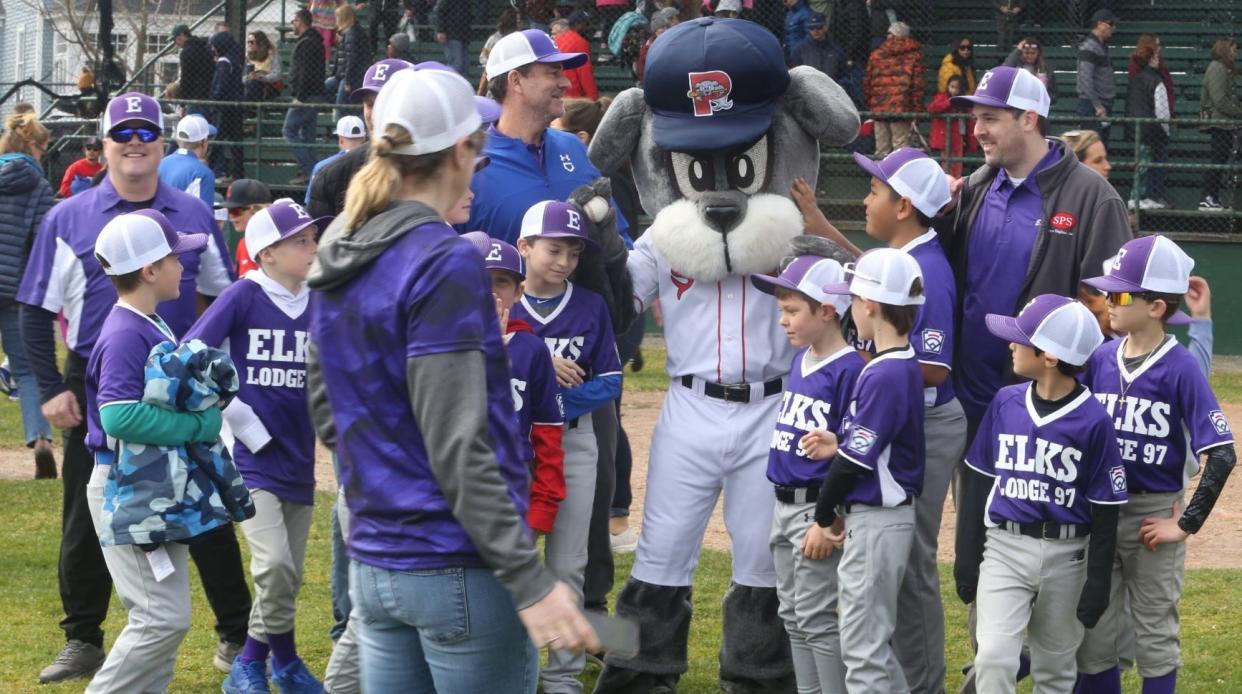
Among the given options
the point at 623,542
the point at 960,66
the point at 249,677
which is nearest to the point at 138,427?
the point at 249,677

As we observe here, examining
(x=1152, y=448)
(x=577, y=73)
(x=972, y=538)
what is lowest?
(x=972, y=538)

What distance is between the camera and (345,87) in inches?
681

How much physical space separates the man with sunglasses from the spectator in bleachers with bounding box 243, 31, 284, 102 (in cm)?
1250

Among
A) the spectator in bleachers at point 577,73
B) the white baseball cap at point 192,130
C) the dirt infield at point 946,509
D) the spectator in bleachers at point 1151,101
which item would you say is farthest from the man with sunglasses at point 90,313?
the spectator in bleachers at point 1151,101

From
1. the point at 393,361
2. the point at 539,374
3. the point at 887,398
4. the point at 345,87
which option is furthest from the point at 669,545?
the point at 345,87

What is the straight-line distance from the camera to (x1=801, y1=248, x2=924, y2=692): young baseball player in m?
4.67

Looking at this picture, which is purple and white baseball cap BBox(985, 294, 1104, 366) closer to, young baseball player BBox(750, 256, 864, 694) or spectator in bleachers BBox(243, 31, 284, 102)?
young baseball player BBox(750, 256, 864, 694)

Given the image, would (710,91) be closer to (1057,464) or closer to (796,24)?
(1057,464)

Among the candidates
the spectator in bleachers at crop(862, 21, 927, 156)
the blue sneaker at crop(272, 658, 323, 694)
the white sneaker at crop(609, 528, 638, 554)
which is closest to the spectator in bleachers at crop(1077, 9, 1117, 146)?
the spectator in bleachers at crop(862, 21, 927, 156)

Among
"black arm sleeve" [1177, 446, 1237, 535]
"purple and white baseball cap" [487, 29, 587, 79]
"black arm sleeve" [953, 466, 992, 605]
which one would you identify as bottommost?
"black arm sleeve" [953, 466, 992, 605]

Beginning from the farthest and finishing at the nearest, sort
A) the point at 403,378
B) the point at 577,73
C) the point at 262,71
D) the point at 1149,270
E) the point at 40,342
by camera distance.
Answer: the point at 262,71 < the point at 577,73 < the point at 40,342 < the point at 1149,270 < the point at 403,378

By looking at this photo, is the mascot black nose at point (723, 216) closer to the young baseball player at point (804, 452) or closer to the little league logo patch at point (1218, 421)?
the young baseball player at point (804, 452)

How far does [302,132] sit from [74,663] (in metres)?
12.2

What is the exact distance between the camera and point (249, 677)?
550 cm
